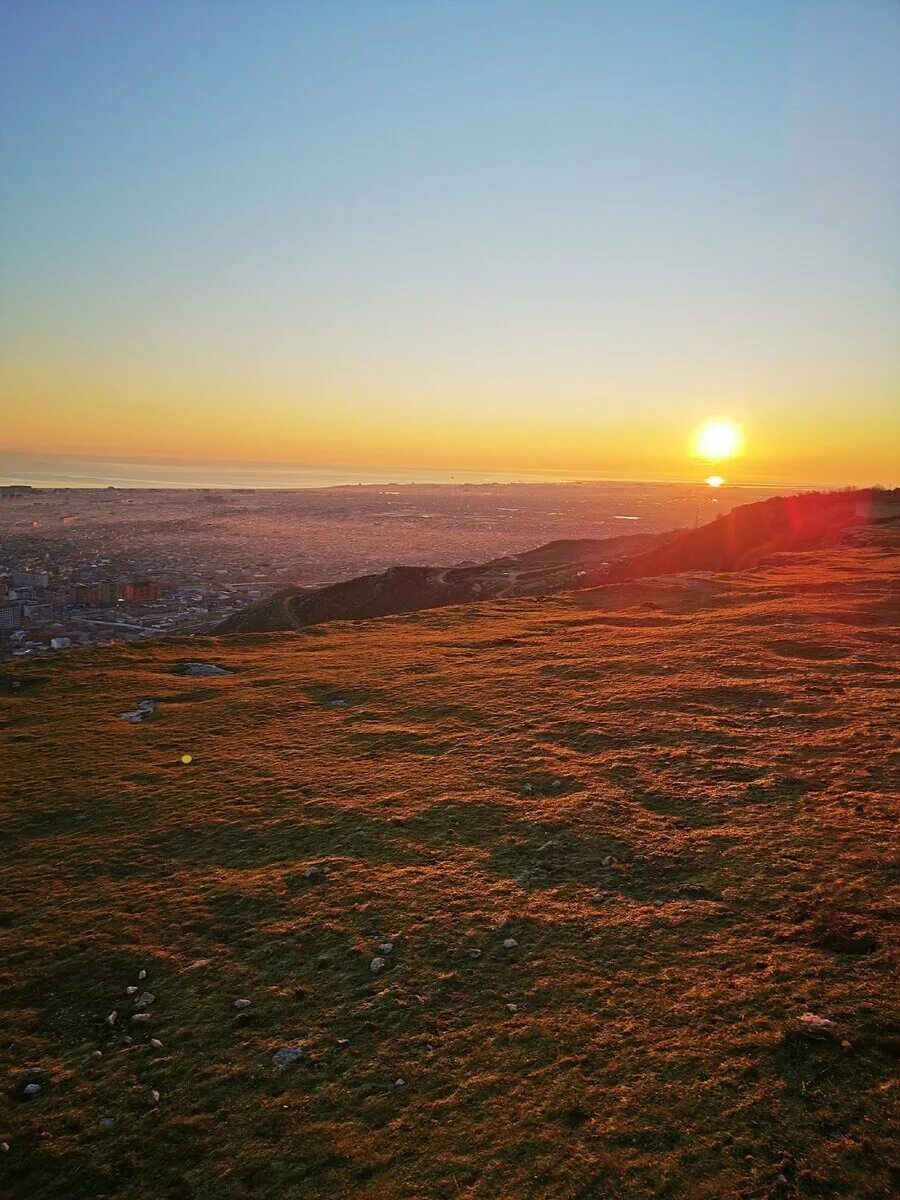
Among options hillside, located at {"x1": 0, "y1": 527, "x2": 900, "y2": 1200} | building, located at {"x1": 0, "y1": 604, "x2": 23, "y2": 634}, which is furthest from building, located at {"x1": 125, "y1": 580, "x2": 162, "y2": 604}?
hillside, located at {"x1": 0, "y1": 527, "x2": 900, "y2": 1200}

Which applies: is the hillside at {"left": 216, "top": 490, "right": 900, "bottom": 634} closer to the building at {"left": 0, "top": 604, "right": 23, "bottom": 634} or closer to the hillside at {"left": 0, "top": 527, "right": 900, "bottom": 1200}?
the building at {"left": 0, "top": 604, "right": 23, "bottom": 634}

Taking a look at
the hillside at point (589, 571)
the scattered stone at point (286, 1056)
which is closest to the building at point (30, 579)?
the hillside at point (589, 571)

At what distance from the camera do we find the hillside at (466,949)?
4656mm

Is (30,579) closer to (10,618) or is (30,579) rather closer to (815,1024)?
(10,618)

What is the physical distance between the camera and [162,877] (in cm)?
827

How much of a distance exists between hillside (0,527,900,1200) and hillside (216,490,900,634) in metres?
25.5

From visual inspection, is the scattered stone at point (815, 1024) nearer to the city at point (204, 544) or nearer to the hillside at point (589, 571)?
the hillside at point (589, 571)

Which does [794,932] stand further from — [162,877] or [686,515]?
[686,515]

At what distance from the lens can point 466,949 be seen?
21.6ft

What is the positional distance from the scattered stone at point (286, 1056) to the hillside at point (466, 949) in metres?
0.02

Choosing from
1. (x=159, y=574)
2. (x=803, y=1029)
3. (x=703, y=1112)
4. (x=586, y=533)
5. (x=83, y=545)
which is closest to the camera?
(x=703, y=1112)

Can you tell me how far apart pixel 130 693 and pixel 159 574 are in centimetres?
5180

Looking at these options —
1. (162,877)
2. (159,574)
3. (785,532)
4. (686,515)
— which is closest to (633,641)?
(162,877)

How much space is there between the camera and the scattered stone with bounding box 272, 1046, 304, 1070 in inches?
215
